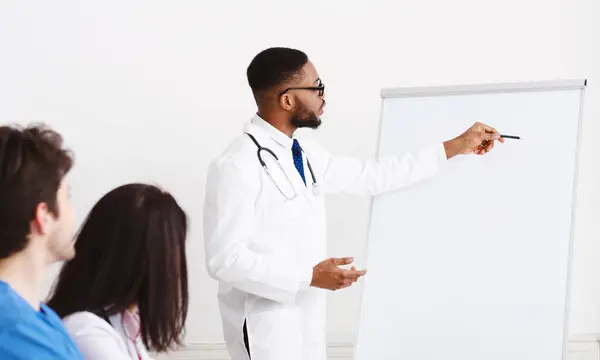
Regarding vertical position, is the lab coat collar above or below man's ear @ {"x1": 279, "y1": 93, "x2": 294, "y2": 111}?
below

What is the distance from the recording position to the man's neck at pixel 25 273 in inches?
49.9

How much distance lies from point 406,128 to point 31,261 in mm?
1508

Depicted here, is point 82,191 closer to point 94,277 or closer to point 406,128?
point 406,128

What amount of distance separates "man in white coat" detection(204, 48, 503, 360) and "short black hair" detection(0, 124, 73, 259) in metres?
0.92

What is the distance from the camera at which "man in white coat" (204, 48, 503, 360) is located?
2145 millimetres

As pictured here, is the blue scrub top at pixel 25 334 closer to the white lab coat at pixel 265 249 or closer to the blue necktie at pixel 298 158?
the white lab coat at pixel 265 249

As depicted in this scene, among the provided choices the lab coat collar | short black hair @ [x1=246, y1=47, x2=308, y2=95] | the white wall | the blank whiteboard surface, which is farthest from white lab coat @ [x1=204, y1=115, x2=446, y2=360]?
the white wall

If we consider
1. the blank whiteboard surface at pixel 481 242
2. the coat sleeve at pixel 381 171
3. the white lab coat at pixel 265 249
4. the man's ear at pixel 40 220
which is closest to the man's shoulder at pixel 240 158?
the white lab coat at pixel 265 249

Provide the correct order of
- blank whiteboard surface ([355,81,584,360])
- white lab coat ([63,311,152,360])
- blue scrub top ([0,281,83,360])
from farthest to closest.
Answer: blank whiteboard surface ([355,81,584,360])
white lab coat ([63,311,152,360])
blue scrub top ([0,281,83,360])

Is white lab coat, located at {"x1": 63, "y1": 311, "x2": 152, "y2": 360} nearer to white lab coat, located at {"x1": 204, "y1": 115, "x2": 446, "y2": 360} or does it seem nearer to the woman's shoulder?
the woman's shoulder

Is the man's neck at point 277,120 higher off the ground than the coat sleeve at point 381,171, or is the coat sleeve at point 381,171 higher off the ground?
the man's neck at point 277,120

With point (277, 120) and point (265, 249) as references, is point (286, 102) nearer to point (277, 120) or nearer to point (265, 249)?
point (277, 120)

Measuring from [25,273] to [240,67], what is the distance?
6.56 ft

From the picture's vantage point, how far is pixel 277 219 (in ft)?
7.31
